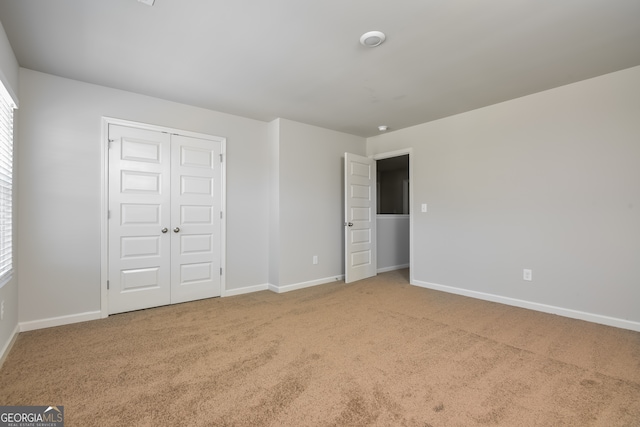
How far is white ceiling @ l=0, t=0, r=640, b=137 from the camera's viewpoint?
2024 millimetres

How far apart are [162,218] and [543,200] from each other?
4326mm

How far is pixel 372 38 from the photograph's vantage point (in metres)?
2.31

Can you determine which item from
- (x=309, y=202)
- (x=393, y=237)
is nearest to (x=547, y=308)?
(x=393, y=237)

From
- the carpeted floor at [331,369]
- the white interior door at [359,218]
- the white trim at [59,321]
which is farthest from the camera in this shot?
the white interior door at [359,218]

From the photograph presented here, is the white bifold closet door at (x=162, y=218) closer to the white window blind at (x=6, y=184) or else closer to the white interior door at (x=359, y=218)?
the white window blind at (x=6, y=184)

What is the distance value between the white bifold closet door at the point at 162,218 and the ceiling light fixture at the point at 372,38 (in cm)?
241

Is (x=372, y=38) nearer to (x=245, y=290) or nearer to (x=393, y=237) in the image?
(x=245, y=290)

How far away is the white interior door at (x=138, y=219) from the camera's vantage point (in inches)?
130

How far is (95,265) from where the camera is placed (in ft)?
10.4

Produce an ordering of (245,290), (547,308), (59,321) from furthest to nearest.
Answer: (245,290), (547,308), (59,321)

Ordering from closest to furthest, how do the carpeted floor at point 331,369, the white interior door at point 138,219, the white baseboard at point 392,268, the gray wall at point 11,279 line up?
the carpeted floor at point 331,369 < the gray wall at point 11,279 < the white interior door at point 138,219 < the white baseboard at point 392,268

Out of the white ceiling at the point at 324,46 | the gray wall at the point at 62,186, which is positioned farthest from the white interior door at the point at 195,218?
the white ceiling at the point at 324,46

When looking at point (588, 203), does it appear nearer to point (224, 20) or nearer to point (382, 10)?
point (382, 10)

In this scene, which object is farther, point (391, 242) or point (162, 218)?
point (391, 242)
